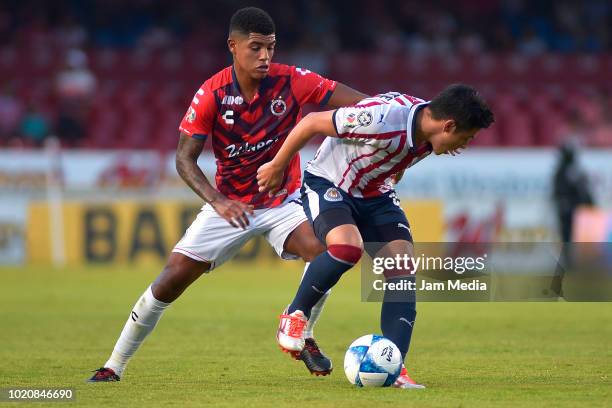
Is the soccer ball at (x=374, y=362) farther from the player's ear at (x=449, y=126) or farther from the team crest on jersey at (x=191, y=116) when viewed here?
the team crest on jersey at (x=191, y=116)

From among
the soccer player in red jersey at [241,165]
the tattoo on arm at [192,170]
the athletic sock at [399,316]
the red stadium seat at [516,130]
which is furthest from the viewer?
the red stadium seat at [516,130]

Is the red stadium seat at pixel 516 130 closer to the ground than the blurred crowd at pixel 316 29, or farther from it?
closer to the ground

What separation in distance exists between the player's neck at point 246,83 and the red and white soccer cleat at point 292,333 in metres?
1.62

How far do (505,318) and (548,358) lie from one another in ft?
12.5

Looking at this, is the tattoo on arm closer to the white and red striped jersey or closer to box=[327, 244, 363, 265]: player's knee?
the white and red striped jersey

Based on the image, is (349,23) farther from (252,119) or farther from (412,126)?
(412,126)

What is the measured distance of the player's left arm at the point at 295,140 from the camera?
698 centimetres

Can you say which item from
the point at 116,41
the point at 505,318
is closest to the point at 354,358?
the point at 505,318

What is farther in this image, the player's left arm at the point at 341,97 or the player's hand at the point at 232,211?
the player's left arm at the point at 341,97

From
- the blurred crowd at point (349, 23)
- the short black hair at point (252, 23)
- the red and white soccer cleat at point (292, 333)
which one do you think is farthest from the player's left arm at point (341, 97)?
the blurred crowd at point (349, 23)

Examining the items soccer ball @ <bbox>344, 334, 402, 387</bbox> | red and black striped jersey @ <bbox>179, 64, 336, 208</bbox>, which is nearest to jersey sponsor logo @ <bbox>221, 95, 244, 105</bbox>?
red and black striped jersey @ <bbox>179, 64, 336, 208</bbox>

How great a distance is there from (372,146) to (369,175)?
30 centimetres

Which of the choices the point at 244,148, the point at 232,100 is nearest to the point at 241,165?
the point at 244,148

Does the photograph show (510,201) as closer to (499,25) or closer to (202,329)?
(499,25)
